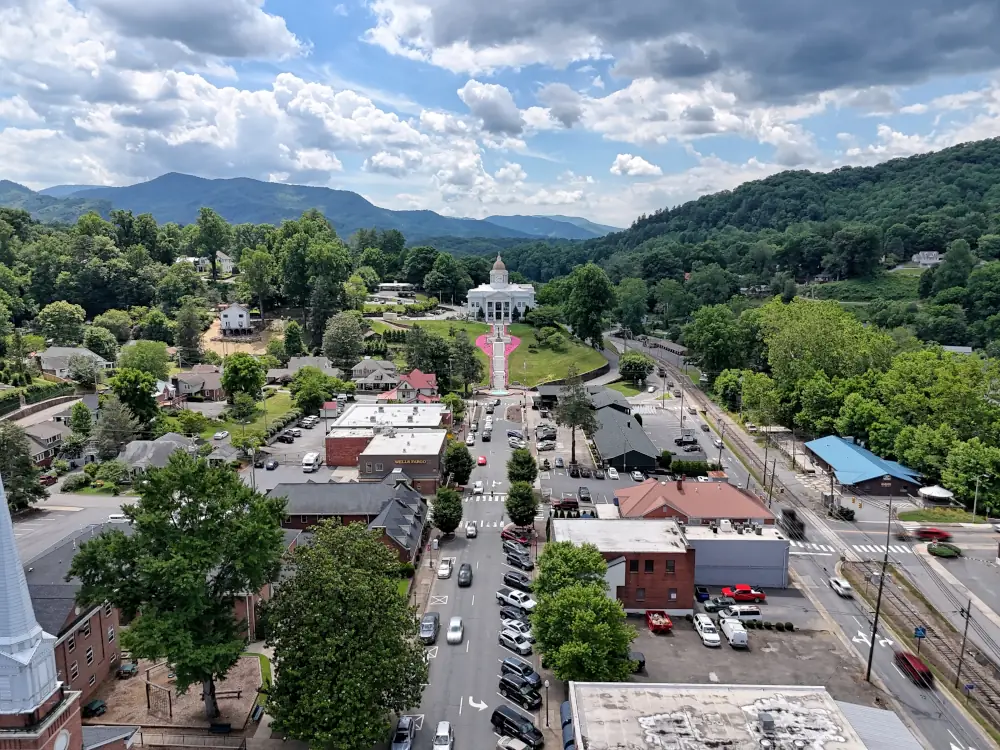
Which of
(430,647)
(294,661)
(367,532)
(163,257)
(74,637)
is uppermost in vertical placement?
(163,257)

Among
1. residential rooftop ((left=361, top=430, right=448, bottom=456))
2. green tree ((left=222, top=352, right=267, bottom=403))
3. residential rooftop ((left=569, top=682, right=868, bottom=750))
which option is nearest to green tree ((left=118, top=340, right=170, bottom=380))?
green tree ((left=222, top=352, right=267, bottom=403))

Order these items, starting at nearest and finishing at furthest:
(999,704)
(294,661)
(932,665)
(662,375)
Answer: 1. (294,661)
2. (999,704)
3. (932,665)
4. (662,375)

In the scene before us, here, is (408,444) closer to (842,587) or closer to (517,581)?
(517,581)

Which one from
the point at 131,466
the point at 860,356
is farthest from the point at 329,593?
the point at 860,356

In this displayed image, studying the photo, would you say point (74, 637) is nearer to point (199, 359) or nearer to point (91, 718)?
point (91, 718)

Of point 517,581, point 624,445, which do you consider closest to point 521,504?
point 517,581

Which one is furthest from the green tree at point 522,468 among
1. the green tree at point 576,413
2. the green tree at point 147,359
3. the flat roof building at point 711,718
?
the green tree at point 147,359
